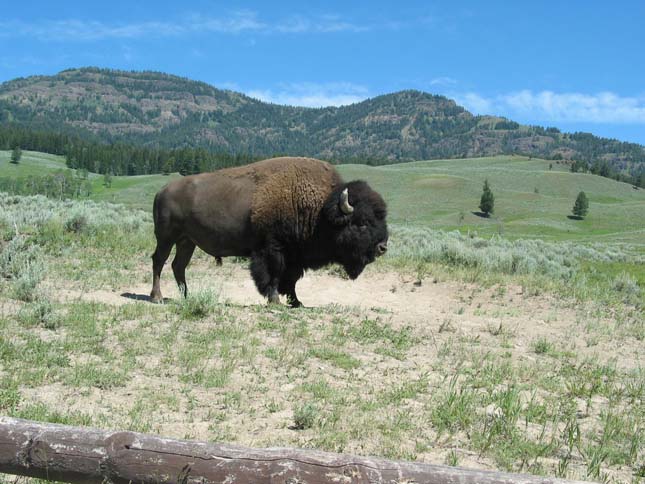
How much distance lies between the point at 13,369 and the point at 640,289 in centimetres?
1421

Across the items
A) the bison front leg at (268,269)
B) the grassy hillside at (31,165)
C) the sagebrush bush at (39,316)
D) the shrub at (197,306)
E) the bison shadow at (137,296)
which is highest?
the grassy hillside at (31,165)

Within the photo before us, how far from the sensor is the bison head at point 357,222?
32.3 ft

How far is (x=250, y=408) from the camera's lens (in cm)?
508

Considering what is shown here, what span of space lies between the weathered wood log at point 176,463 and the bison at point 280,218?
263 inches

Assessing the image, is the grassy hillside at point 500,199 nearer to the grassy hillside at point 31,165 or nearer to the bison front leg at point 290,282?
the grassy hillside at point 31,165

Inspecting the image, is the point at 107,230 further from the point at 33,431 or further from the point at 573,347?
the point at 33,431

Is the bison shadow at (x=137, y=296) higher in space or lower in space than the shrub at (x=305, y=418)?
lower

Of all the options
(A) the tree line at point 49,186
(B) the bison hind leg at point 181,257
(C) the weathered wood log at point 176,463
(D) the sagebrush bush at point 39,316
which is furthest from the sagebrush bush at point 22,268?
(A) the tree line at point 49,186

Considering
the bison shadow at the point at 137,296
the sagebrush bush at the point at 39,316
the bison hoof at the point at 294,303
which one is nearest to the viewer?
the sagebrush bush at the point at 39,316

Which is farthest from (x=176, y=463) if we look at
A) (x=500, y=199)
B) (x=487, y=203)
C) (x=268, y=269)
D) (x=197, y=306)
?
(x=500, y=199)

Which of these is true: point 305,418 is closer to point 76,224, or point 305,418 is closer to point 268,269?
point 268,269

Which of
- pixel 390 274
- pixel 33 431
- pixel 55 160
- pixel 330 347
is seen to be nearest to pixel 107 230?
pixel 390 274

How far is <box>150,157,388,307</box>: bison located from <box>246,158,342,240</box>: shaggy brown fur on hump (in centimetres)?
2

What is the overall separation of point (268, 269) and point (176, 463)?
6978 millimetres
